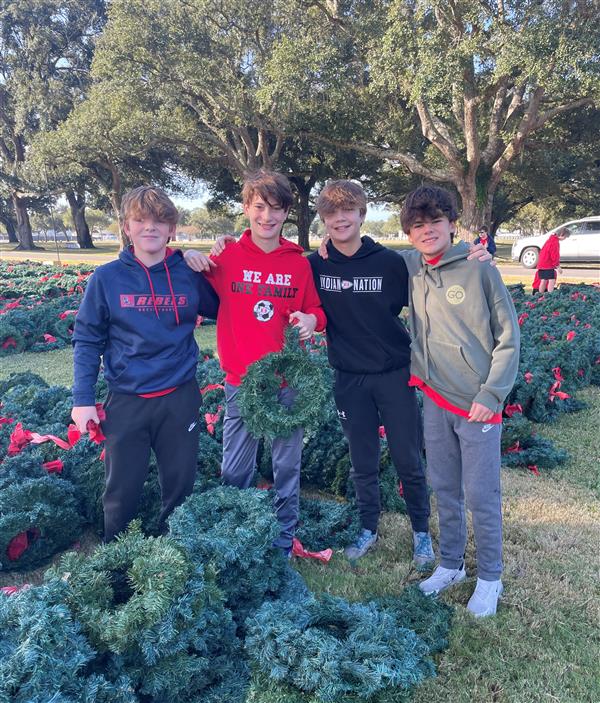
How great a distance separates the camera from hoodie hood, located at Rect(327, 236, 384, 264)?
9.19 feet

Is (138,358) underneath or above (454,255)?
underneath

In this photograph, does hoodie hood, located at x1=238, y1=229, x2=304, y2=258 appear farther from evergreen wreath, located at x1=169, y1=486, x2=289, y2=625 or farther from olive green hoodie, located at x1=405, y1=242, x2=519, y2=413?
evergreen wreath, located at x1=169, y1=486, x2=289, y2=625

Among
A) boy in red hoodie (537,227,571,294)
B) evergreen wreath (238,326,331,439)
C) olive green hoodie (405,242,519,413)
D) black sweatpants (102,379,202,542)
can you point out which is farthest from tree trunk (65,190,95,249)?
olive green hoodie (405,242,519,413)

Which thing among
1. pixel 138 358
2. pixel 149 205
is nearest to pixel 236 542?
pixel 138 358

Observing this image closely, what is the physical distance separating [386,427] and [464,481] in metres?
0.48

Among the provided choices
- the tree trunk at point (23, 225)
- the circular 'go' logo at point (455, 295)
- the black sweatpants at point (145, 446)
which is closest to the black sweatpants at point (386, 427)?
the circular 'go' logo at point (455, 295)

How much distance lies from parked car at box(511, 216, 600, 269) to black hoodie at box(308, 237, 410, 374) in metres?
19.3

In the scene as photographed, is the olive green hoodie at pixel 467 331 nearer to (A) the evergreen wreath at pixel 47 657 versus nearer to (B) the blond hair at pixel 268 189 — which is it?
(B) the blond hair at pixel 268 189

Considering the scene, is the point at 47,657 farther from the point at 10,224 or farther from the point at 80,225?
the point at 10,224

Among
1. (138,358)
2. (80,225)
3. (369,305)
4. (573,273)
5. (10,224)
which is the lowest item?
(573,273)

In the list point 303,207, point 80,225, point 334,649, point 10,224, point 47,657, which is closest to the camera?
point 47,657

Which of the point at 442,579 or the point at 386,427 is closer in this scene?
the point at 442,579

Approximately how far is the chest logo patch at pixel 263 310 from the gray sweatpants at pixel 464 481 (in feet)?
2.92

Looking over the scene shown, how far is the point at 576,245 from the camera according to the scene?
68.6 feet
